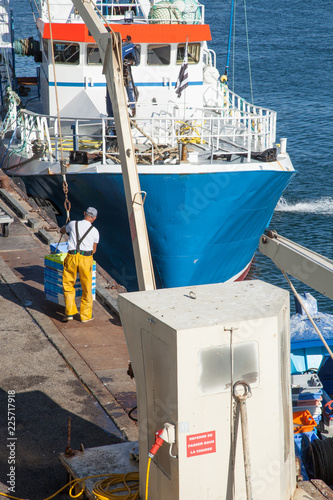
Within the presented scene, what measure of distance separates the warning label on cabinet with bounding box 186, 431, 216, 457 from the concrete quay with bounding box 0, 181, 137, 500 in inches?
55.6

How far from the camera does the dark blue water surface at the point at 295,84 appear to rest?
18891 millimetres

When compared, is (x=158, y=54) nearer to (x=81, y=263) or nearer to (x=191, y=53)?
(x=191, y=53)

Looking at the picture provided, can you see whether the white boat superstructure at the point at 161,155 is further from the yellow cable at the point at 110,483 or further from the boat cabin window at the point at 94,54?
the yellow cable at the point at 110,483

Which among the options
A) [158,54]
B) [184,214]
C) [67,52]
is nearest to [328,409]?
[184,214]

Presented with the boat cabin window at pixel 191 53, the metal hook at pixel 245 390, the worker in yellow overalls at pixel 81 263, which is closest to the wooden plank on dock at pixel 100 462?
the metal hook at pixel 245 390

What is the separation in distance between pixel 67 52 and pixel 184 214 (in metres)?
5.10

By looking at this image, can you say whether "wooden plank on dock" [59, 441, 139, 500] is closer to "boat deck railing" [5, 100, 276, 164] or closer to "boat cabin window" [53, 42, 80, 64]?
"boat deck railing" [5, 100, 276, 164]

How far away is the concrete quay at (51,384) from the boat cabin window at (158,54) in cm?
714

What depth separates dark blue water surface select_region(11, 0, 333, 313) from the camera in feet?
62.0

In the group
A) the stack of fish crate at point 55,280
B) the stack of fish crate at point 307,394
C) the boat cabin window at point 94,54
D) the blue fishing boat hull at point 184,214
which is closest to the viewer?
the stack of fish crate at point 307,394

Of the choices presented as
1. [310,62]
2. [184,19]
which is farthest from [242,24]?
[184,19]

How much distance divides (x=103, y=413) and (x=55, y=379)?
764 mm

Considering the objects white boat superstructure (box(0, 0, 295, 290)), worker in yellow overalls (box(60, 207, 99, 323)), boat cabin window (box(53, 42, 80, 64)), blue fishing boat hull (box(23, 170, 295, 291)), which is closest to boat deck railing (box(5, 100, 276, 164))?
white boat superstructure (box(0, 0, 295, 290))

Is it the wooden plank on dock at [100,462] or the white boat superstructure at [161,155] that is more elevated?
the white boat superstructure at [161,155]
